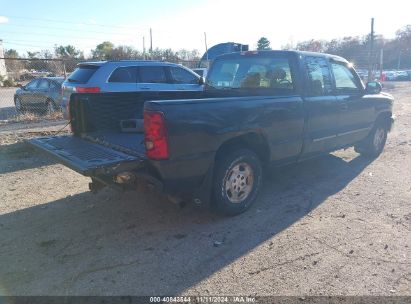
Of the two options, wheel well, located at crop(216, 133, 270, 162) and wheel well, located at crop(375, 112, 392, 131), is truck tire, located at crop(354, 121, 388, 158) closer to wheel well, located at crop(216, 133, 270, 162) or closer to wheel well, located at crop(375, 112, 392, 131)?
wheel well, located at crop(375, 112, 392, 131)

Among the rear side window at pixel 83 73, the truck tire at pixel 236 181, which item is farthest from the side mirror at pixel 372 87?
the rear side window at pixel 83 73

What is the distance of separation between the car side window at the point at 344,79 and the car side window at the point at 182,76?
460 centimetres

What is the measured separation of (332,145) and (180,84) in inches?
197

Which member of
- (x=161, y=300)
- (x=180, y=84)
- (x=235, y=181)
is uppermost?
(x=180, y=84)

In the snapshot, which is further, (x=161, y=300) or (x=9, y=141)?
(x=9, y=141)

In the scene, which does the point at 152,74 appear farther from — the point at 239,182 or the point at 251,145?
the point at 239,182

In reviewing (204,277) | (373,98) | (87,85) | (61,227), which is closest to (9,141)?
(87,85)

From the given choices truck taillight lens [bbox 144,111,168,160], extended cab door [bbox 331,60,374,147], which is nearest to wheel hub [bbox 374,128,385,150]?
extended cab door [bbox 331,60,374,147]

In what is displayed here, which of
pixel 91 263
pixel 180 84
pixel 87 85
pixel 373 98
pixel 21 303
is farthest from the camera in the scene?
pixel 180 84

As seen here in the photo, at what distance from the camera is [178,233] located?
156 inches

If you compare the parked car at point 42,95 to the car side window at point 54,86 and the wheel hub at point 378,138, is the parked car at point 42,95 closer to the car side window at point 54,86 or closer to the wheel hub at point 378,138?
the car side window at point 54,86

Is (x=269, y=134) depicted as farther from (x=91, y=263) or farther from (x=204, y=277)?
(x=91, y=263)

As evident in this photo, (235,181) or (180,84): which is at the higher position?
(180,84)

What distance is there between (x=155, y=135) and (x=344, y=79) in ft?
12.9
